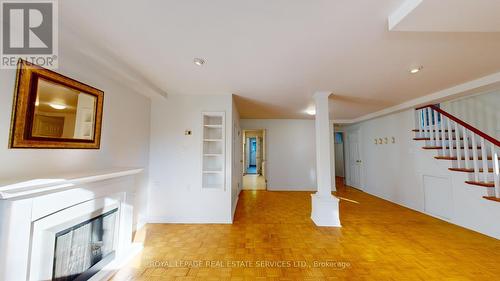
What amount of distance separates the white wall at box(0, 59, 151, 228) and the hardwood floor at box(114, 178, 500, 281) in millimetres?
1260

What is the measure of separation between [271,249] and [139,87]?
3.09 meters

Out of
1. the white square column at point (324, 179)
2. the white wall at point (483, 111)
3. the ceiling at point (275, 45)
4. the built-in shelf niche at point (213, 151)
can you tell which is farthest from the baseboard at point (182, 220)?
the white wall at point (483, 111)

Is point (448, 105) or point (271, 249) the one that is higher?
point (448, 105)

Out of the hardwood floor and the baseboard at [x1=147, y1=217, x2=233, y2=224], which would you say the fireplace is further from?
the baseboard at [x1=147, y1=217, x2=233, y2=224]

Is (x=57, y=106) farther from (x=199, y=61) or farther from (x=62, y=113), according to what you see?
(x=199, y=61)

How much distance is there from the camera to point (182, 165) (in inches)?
139

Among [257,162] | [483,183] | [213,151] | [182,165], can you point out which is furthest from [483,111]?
[257,162]

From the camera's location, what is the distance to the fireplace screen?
1.58 meters

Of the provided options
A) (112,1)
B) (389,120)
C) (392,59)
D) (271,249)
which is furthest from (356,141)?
(112,1)

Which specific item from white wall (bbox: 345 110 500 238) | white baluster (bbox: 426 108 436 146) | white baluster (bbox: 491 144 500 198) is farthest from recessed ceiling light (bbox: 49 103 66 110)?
white baluster (bbox: 426 108 436 146)

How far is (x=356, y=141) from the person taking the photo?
6.38 m

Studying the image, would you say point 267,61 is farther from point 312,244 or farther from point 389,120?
point 389,120

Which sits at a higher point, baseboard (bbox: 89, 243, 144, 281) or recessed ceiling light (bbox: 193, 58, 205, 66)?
recessed ceiling light (bbox: 193, 58, 205, 66)

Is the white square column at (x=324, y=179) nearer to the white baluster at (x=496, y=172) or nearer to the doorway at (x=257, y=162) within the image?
the white baluster at (x=496, y=172)
